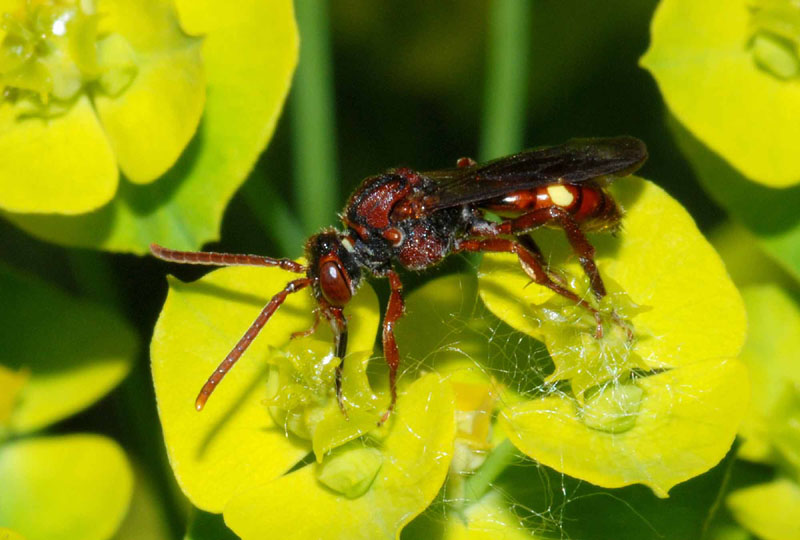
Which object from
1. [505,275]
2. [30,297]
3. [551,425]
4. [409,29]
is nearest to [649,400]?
[551,425]

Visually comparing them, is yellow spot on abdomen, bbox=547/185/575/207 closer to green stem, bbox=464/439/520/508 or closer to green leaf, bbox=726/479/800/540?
green stem, bbox=464/439/520/508

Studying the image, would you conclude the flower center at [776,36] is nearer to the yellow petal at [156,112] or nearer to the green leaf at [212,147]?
the green leaf at [212,147]

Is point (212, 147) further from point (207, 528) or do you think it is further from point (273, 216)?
point (207, 528)

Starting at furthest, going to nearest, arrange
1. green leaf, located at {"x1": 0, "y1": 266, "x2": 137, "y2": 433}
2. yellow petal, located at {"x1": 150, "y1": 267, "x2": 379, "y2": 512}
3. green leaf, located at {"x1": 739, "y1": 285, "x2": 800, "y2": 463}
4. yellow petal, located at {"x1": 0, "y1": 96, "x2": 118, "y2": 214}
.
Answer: green leaf, located at {"x1": 0, "y1": 266, "x2": 137, "y2": 433} → green leaf, located at {"x1": 739, "y1": 285, "x2": 800, "y2": 463} → yellow petal, located at {"x1": 0, "y1": 96, "x2": 118, "y2": 214} → yellow petal, located at {"x1": 150, "y1": 267, "x2": 379, "y2": 512}

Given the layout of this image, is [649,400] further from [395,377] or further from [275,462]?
[275,462]

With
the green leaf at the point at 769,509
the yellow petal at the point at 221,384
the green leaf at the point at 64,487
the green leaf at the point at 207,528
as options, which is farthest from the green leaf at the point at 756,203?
the green leaf at the point at 64,487

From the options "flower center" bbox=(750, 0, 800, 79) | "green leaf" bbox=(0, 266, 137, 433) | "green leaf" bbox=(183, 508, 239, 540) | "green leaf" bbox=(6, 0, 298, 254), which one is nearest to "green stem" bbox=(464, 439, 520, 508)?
"green leaf" bbox=(183, 508, 239, 540)
